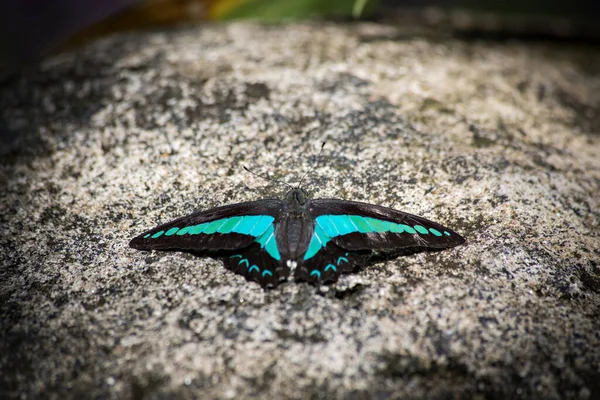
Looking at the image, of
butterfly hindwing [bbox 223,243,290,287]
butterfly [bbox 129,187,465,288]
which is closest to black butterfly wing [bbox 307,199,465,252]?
butterfly [bbox 129,187,465,288]

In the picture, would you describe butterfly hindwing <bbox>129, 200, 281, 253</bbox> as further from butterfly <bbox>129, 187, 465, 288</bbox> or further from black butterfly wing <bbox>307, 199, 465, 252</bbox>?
black butterfly wing <bbox>307, 199, 465, 252</bbox>

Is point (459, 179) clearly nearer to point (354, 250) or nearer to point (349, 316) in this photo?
point (354, 250)

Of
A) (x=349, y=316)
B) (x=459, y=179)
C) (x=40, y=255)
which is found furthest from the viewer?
(x=459, y=179)

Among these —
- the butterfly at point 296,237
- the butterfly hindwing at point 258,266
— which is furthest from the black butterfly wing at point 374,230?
the butterfly hindwing at point 258,266

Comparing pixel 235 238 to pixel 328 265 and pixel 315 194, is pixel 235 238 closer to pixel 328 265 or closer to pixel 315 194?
pixel 328 265

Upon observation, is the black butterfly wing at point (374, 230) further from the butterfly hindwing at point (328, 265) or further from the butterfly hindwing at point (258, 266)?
the butterfly hindwing at point (258, 266)

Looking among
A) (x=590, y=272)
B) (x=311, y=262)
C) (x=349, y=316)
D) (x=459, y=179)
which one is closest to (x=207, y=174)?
(x=311, y=262)

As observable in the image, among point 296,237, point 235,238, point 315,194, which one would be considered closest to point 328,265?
point 296,237
